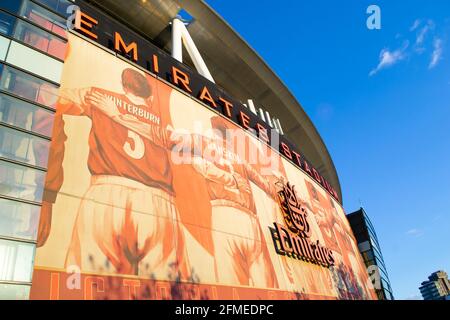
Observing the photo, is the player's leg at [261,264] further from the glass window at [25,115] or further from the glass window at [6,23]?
the glass window at [6,23]

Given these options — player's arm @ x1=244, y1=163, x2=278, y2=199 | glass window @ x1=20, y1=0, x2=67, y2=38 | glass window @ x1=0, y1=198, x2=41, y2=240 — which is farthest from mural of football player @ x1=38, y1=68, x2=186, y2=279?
player's arm @ x1=244, y1=163, x2=278, y2=199

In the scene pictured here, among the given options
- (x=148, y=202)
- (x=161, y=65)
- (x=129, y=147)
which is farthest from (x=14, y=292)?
(x=161, y=65)

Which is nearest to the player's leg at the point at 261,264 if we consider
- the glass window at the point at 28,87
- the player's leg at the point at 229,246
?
the player's leg at the point at 229,246

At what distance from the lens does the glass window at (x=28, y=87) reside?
8.97 metres

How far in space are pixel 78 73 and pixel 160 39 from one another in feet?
53.7

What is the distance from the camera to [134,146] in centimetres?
1231

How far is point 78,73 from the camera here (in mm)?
12000

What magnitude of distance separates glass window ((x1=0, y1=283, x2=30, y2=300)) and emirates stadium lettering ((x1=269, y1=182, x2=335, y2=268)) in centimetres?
1342
